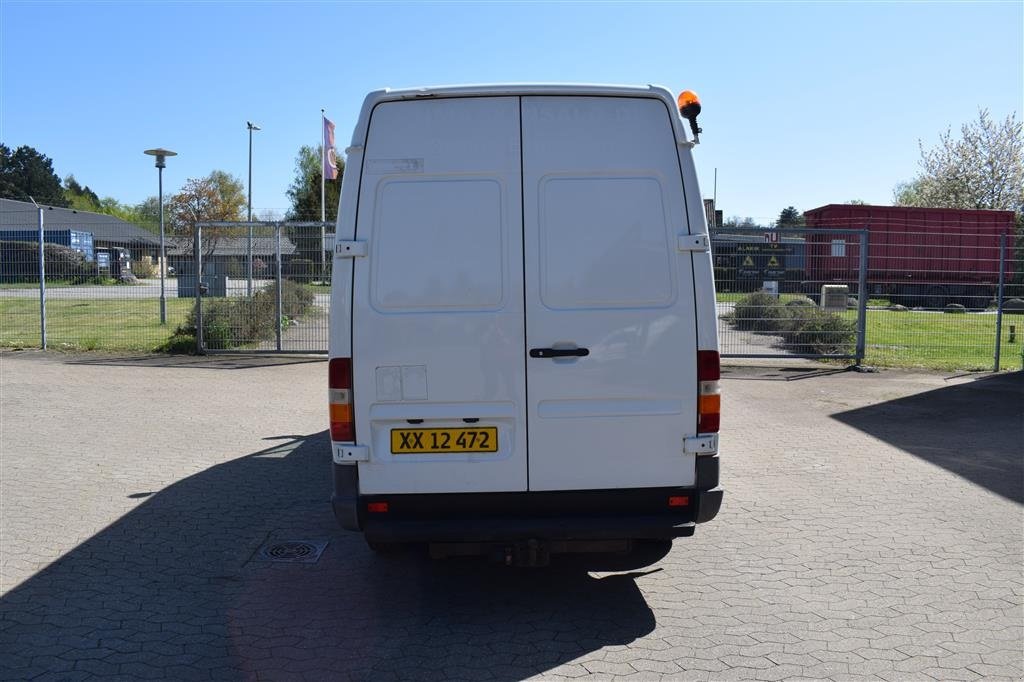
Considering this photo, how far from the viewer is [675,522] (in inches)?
165

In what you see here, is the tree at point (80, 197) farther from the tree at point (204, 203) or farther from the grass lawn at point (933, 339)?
the grass lawn at point (933, 339)

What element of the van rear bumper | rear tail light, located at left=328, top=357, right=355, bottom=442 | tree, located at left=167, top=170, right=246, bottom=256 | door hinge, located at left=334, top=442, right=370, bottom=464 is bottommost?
the van rear bumper

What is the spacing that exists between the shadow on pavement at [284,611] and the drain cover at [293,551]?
0.07m

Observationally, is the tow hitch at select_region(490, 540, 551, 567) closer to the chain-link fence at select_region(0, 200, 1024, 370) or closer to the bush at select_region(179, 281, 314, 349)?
the chain-link fence at select_region(0, 200, 1024, 370)

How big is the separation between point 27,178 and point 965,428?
109842 mm

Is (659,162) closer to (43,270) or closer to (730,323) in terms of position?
(730,323)

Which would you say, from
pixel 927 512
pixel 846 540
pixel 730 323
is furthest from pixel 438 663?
pixel 730 323

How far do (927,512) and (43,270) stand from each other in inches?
603

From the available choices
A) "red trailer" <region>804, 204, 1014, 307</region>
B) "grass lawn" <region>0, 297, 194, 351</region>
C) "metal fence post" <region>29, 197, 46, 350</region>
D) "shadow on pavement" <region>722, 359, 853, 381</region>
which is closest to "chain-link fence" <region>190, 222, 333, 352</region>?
"grass lawn" <region>0, 297, 194, 351</region>

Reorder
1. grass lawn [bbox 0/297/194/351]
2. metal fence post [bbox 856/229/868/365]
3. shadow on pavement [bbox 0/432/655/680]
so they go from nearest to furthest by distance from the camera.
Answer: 1. shadow on pavement [bbox 0/432/655/680]
2. metal fence post [bbox 856/229/868/365]
3. grass lawn [bbox 0/297/194/351]

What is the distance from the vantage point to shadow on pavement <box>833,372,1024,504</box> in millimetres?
7562

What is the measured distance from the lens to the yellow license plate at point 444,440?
413 cm

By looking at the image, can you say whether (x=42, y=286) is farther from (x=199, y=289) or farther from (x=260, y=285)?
(x=260, y=285)

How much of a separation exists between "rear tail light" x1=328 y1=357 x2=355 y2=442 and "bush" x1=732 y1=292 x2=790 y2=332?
34.0 ft
